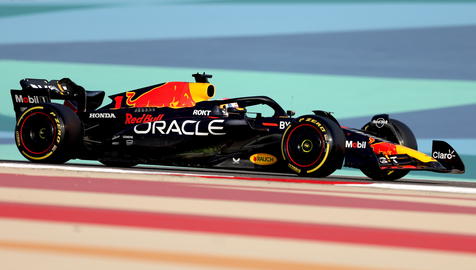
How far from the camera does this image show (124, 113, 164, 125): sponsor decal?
1528 centimetres

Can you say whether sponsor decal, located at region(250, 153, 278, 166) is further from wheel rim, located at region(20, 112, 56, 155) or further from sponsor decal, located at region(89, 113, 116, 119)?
wheel rim, located at region(20, 112, 56, 155)

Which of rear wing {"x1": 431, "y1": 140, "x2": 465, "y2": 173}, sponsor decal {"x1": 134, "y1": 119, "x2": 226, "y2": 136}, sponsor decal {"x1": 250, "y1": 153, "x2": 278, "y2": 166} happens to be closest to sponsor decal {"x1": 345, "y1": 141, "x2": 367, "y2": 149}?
sponsor decal {"x1": 250, "y1": 153, "x2": 278, "y2": 166}

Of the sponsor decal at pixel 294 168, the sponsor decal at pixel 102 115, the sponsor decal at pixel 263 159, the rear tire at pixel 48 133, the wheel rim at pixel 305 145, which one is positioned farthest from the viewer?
the sponsor decal at pixel 102 115

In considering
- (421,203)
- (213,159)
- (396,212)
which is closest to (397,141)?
(213,159)

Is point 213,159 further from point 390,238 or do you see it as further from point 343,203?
point 390,238

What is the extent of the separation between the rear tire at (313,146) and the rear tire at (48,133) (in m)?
4.66

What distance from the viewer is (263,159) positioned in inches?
548

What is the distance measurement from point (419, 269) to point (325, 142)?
344 inches

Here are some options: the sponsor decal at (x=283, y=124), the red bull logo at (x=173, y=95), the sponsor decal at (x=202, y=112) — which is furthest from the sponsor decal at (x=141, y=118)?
the sponsor decal at (x=283, y=124)

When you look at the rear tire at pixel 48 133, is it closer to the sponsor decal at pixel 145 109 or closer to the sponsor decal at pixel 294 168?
the sponsor decal at pixel 145 109

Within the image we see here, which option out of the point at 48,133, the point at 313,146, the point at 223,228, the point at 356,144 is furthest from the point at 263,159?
the point at 223,228

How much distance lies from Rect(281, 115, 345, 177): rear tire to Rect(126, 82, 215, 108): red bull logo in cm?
302

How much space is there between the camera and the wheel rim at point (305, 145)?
42.6 ft

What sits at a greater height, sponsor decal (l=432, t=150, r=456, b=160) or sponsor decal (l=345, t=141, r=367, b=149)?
sponsor decal (l=345, t=141, r=367, b=149)
